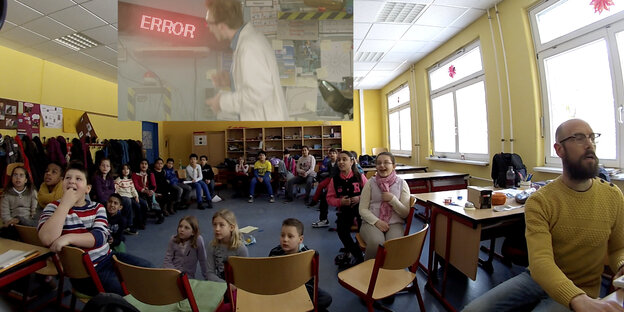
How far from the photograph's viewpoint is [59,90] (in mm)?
4934

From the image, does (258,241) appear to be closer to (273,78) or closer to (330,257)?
(330,257)

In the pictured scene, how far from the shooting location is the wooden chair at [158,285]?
106cm

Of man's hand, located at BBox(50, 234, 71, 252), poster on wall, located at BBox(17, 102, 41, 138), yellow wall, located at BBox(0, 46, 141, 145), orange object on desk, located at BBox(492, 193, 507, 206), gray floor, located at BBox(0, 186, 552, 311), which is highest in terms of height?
yellow wall, located at BBox(0, 46, 141, 145)

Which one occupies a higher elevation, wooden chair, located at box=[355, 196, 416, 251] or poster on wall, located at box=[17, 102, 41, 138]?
poster on wall, located at box=[17, 102, 41, 138]

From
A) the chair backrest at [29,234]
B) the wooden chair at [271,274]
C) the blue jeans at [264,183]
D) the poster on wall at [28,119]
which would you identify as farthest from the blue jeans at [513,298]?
the poster on wall at [28,119]

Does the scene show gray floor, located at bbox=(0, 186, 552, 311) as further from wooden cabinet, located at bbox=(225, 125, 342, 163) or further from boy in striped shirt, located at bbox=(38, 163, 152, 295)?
wooden cabinet, located at bbox=(225, 125, 342, 163)

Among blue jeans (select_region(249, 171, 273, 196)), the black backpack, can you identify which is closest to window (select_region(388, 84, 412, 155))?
the black backpack

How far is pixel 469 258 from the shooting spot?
1681 millimetres

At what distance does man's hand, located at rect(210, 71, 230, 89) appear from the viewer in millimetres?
1338

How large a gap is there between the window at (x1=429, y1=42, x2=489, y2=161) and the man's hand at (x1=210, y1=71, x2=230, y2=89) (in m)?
4.18

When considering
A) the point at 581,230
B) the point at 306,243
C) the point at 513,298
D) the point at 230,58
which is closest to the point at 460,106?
the point at 306,243

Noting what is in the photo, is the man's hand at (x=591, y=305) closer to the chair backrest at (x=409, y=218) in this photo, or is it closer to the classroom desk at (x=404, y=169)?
the chair backrest at (x=409, y=218)

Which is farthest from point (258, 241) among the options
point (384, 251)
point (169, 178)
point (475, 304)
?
point (169, 178)

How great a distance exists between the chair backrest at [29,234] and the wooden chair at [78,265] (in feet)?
1.59
